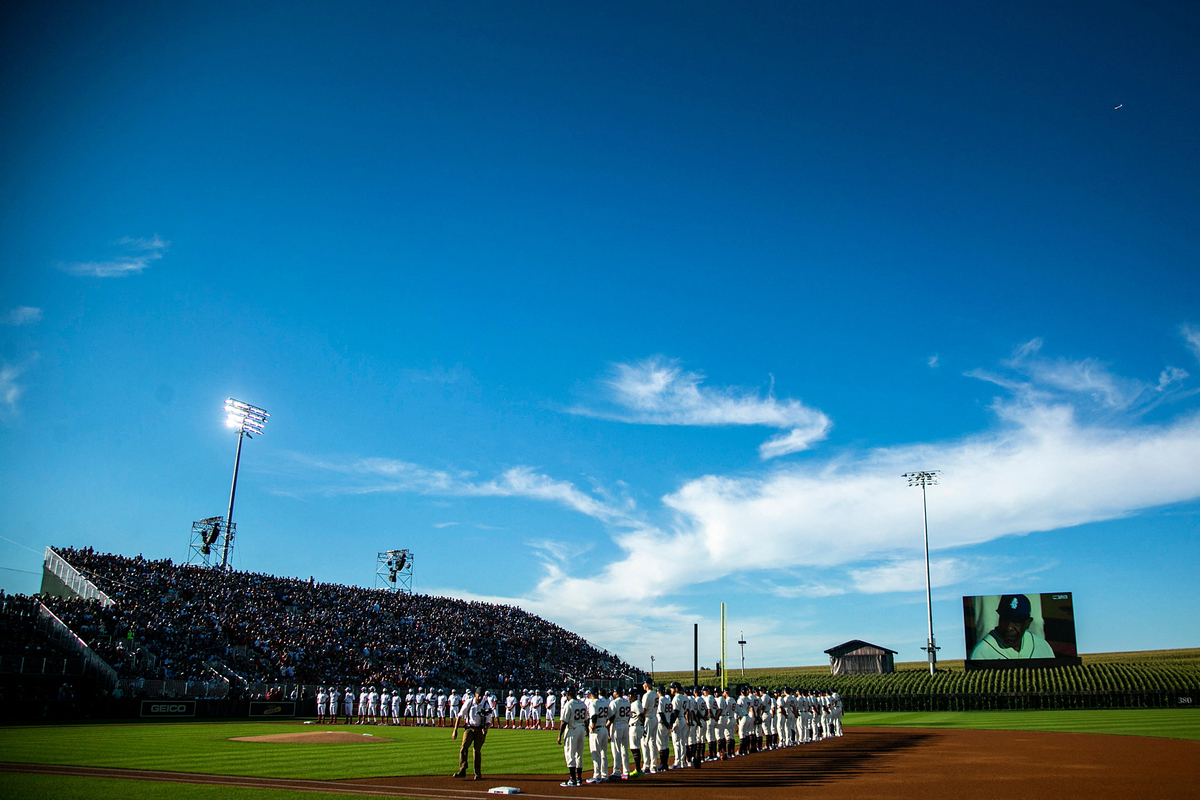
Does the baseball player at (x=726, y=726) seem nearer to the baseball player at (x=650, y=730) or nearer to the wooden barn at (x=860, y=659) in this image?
the baseball player at (x=650, y=730)

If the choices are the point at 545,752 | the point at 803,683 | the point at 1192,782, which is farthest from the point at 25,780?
the point at 803,683

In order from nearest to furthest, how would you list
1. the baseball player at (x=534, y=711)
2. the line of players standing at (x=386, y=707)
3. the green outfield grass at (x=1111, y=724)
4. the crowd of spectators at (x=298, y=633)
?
1. the green outfield grass at (x=1111, y=724)
2. the baseball player at (x=534, y=711)
3. the line of players standing at (x=386, y=707)
4. the crowd of spectators at (x=298, y=633)

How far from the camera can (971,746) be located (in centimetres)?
2691

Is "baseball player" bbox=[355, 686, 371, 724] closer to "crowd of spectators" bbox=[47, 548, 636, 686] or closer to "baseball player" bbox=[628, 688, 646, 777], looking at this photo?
"crowd of spectators" bbox=[47, 548, 636, 686]

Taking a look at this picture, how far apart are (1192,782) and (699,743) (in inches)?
410

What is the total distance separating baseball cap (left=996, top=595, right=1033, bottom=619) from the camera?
65.9m

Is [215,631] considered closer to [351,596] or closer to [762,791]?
[351,596]

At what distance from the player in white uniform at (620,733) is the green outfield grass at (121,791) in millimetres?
6002

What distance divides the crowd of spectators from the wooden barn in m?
23.9

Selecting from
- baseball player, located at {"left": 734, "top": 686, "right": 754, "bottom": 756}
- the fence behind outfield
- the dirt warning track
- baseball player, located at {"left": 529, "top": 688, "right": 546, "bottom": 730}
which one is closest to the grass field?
the dirt warning track

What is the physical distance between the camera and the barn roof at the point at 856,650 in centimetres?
7589

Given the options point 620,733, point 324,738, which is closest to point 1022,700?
point 324,738

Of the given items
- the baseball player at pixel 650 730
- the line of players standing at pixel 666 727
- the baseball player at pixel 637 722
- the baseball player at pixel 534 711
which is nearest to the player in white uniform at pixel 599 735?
the line of players standing at pixel 666 727

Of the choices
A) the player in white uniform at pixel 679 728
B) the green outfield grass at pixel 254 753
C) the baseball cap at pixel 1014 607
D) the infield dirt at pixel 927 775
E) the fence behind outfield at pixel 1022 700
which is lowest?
the fence behind outfield at pixel 1022 700
